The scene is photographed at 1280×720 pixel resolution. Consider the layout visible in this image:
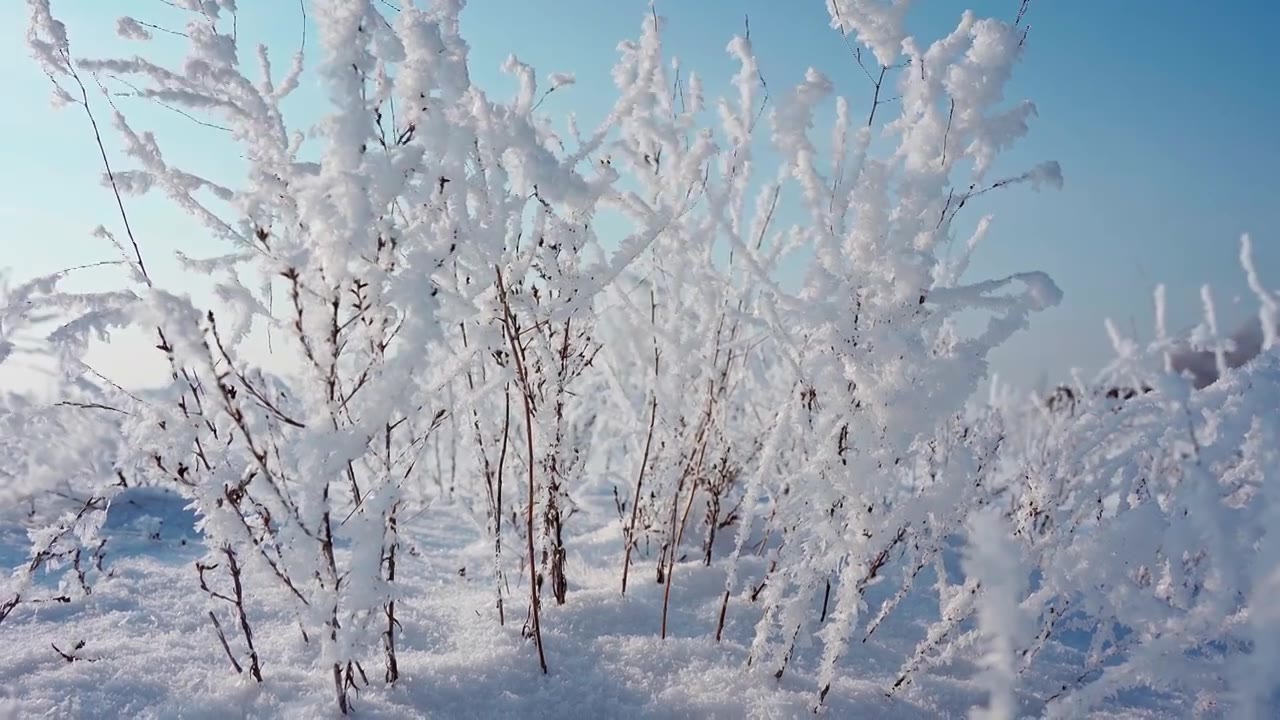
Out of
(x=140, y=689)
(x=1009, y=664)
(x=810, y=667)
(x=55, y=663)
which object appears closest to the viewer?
(x=1009, y=664)

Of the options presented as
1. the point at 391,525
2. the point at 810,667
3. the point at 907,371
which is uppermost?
the point at 907,371

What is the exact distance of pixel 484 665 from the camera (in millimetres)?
2180

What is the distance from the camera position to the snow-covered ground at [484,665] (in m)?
1.96

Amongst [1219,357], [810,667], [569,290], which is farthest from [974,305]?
[1219,357]

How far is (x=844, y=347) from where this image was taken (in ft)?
6.28

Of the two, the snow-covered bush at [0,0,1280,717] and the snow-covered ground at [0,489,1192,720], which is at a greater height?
the snow-covered bush at [0,0,1280,717]

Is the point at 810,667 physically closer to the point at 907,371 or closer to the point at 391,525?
the point at 907,371

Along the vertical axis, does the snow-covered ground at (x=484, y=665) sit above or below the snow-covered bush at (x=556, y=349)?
below

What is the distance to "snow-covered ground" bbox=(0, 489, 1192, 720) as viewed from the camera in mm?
1963

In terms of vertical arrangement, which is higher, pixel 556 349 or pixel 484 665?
pixel 556 349

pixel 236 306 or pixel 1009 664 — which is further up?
pixel 236 306

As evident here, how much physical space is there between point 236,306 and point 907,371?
5.50ft

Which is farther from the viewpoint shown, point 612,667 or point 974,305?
point 612,667

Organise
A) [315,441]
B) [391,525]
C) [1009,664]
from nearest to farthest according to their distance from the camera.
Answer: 1. [1009,664]
2. [315,441]
3. [391,525]
